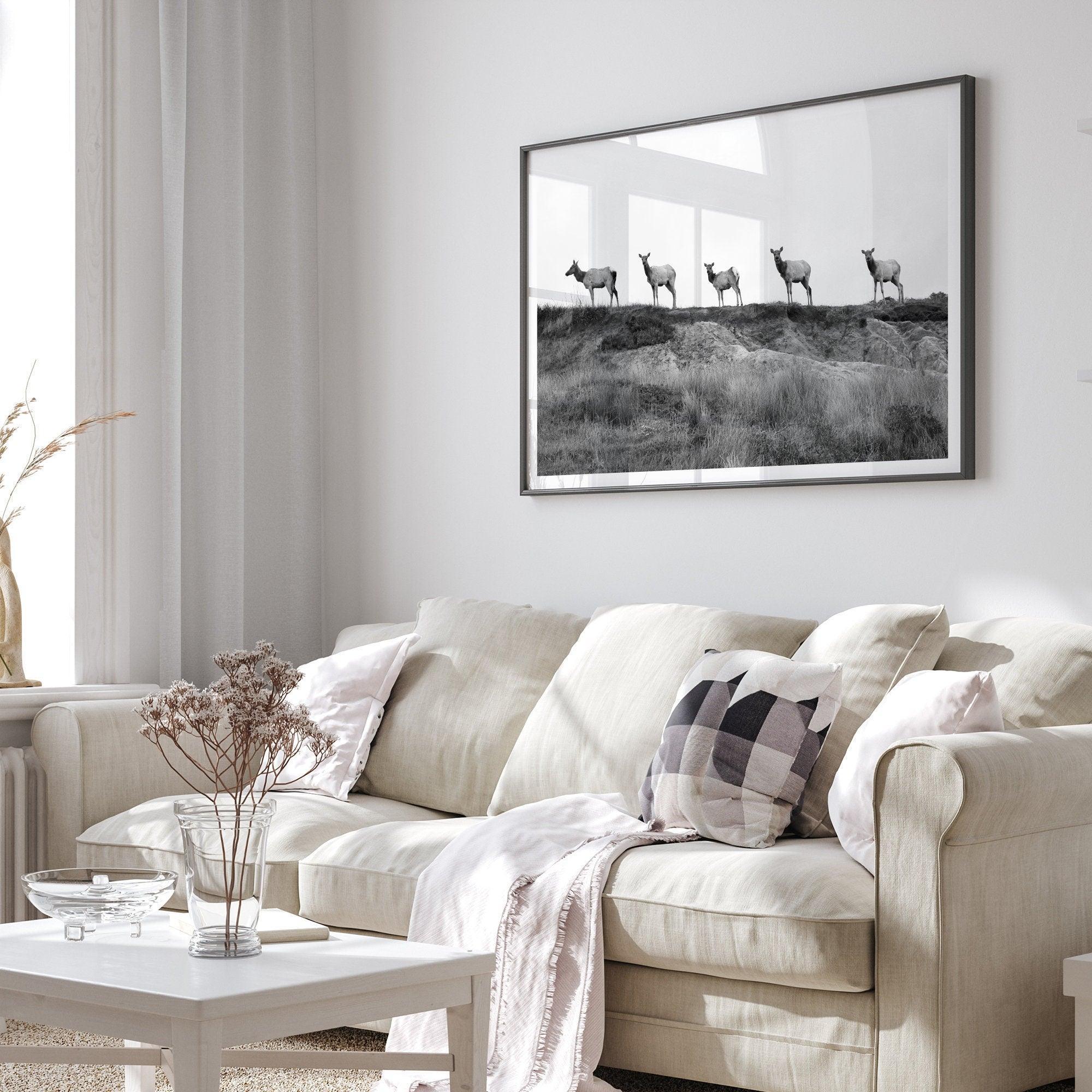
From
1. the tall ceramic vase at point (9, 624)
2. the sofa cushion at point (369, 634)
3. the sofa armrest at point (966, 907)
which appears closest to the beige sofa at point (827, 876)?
the sofa armrest at point (966, 907)

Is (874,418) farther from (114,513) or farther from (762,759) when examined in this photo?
(114,513)

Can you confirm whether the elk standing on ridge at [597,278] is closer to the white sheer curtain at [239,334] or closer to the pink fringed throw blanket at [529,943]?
the white sheer curtain at [239,334]

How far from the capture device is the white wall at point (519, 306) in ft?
11.2

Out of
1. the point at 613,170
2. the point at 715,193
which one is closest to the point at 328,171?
the point at 613,170

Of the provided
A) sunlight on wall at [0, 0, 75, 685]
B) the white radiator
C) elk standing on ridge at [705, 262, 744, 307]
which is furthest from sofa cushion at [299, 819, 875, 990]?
sunlight on wall at [0, 0, 75, 685]

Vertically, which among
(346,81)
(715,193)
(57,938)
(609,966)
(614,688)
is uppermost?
(346,81)

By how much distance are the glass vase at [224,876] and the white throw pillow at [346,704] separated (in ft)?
4.74

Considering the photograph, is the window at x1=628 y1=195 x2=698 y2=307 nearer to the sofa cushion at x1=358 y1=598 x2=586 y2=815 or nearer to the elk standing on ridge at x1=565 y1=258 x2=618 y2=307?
the elk standing on ridge at x1=565 y1=258 x2=618 y2=307

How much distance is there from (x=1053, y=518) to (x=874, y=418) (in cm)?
48

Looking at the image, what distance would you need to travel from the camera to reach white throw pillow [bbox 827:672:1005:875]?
2.69 meters

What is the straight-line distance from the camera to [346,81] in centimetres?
471

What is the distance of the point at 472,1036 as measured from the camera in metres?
2.19

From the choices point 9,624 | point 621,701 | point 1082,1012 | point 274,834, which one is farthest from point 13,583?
point 1082,1012

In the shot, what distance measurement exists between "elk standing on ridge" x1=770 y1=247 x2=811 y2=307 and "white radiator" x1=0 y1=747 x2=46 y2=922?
6.94 feet
